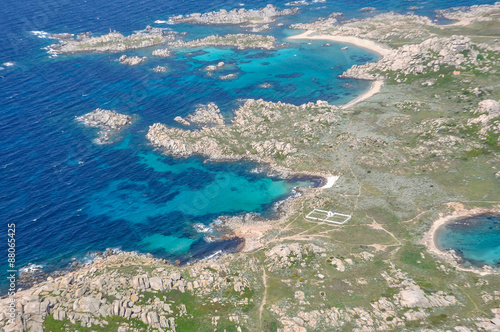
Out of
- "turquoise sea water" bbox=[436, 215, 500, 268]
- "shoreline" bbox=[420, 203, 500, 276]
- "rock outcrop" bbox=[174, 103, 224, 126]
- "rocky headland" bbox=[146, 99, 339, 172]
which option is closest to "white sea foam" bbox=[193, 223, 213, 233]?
"rocky headland" bbox=[146, 99, 339, 172]

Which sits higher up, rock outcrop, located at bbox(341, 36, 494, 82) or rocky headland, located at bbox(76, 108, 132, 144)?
rock outcrop, located at bbox(341, 36, 494, 82)

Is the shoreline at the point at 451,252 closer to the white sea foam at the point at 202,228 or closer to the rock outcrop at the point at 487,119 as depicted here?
the rock outcrop at the point at 487,119

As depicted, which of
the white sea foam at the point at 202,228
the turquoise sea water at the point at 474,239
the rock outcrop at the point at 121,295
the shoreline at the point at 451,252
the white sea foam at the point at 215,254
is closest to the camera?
the rock outcrop at the point at 121,295

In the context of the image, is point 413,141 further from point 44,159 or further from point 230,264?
point 44,159

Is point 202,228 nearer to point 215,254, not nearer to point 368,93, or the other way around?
point 215,254

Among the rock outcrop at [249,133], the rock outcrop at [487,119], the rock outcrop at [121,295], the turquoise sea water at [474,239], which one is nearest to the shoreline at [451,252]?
the turquoise sea water at [474,239]

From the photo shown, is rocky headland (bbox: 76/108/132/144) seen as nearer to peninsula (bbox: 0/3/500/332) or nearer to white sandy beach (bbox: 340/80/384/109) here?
peninsula (bbox: 0/3/500/332)
